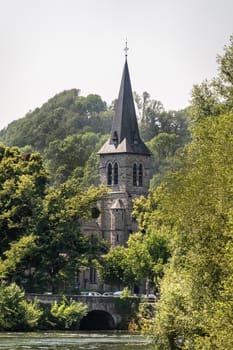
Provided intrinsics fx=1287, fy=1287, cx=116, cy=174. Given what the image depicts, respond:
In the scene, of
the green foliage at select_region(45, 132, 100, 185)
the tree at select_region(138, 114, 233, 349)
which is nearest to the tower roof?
the green foliage at select_region(45, 132, 100, 185)

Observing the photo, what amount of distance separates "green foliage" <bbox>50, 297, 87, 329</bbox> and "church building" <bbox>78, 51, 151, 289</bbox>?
4055 centimetres

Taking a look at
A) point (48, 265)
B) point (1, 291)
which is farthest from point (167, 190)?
point (48, 265)

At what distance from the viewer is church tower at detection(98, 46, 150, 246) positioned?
133625mm

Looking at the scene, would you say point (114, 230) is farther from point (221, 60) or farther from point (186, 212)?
point (186, 212)

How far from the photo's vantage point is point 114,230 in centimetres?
13362

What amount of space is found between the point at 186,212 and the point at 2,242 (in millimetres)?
45976

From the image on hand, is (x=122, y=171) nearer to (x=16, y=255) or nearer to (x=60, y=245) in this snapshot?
(x=60, y=245)

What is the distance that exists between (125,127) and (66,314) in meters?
47.4

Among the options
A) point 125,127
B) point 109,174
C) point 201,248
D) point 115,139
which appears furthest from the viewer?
point 109,174

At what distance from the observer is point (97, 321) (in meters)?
98.9

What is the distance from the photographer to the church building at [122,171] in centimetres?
13350

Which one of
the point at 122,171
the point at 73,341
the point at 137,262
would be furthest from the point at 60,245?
the point at 122,171

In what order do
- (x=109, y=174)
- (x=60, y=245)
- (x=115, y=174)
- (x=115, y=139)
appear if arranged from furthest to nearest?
(x=109, y=174) → (x=115, y=174) → (x=115, y=139) → (x=60, y=245)

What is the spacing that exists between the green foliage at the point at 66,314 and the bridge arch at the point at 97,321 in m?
4.05
